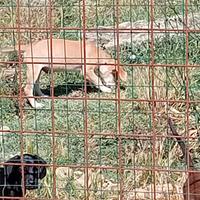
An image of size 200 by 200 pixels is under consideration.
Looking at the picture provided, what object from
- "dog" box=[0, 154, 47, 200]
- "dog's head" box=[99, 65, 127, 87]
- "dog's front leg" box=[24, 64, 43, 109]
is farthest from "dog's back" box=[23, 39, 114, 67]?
"dog" box=[0, 154, 47, 200]

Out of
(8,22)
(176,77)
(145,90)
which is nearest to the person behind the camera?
(176,77)

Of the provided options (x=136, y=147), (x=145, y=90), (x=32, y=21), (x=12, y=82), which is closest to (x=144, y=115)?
(x=145, y=90)

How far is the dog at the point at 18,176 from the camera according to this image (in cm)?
510

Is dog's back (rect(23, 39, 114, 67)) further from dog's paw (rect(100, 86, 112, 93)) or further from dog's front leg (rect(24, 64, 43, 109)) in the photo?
dog's paw (rect(100, 86, 112, 93))

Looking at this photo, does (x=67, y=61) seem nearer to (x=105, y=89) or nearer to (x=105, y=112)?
(x=105, y=89)

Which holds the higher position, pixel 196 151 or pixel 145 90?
pixel 145 90

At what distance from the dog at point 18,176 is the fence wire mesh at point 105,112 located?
0.03ft

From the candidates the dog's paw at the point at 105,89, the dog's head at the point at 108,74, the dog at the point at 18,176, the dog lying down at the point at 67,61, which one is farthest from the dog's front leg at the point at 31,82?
the dog at the point at 18,176

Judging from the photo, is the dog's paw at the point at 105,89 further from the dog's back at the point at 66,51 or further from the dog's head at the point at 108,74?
the dog's back at the point at 66,51

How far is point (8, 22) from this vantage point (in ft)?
31.2

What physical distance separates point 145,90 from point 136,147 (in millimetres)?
1299

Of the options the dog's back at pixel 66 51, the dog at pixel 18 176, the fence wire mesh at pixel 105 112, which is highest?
the dog's back at pixel 66 51

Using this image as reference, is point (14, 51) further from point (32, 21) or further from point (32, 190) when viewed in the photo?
point (32, 190)

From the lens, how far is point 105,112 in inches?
243
